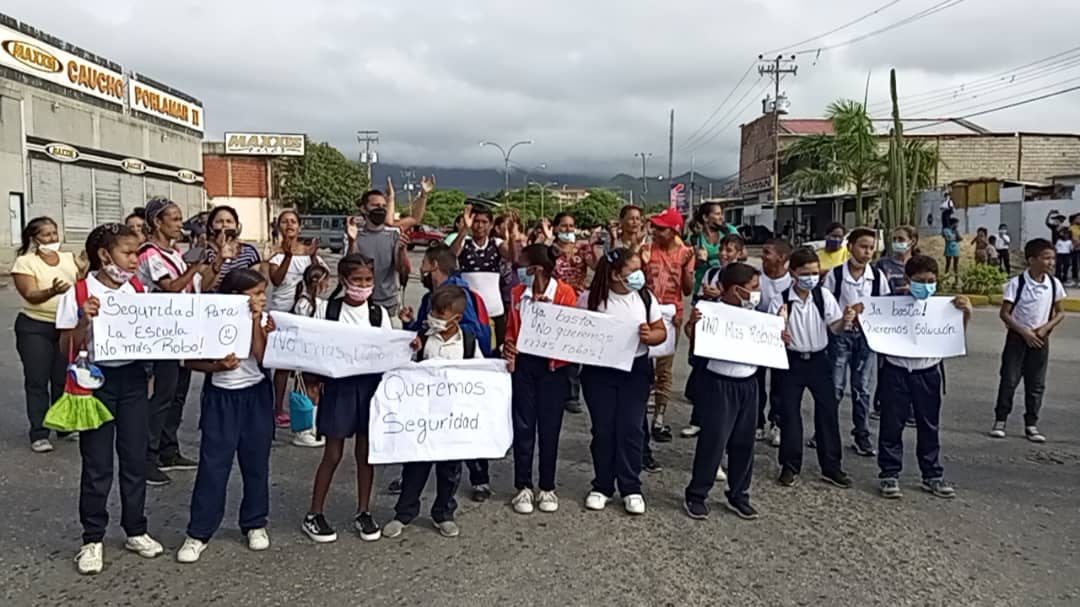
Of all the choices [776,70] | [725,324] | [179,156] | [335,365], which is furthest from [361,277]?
[776,70]

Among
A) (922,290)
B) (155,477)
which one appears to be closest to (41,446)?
(155,477)

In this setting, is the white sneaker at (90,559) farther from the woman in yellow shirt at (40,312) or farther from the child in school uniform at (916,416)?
the child in school uniform at (916,416)

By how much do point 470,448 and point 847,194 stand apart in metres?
39.8

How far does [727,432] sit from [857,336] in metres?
2.25

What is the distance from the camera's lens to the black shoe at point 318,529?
470 centimetres

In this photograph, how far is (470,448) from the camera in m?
4.79

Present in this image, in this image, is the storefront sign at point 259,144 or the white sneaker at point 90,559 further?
the storefront sign at point 259,144

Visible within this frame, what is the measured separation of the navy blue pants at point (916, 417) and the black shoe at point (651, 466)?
4.82ft

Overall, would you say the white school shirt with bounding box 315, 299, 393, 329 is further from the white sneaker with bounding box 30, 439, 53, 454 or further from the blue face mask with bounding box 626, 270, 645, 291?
the white sneaker with bounding box 30, 439, 53, 454

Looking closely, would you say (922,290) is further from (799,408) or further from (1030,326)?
(1030,326)

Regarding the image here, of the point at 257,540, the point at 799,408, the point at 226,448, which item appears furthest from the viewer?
the point at 799,408

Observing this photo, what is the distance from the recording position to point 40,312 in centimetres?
644

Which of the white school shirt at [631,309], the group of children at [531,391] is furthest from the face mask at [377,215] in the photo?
the white school shirt at [631,309]

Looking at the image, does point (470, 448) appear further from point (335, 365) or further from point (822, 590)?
point (822, 590)
